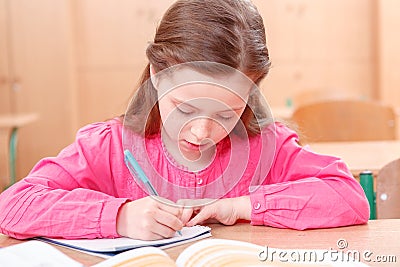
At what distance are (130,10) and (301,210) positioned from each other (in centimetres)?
395

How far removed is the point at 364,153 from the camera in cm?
226

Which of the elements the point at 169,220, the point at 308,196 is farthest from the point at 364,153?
the point at 169,220

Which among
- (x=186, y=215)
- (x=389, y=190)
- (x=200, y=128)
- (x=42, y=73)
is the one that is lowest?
(x=42, y=73)

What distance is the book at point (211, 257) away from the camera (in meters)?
1.03

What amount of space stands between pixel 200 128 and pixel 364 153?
44.4 inches

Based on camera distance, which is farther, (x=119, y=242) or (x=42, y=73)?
(x=42, y=73)

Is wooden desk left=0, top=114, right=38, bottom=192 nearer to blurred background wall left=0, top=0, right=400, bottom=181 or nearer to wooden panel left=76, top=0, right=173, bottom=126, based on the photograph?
blurred background wall left=0, top=0, right=400, bottom=181

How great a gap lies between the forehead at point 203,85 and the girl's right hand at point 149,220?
17 centimetres

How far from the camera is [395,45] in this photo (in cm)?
530

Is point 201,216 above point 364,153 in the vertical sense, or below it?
above

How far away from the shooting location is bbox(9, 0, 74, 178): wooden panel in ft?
16.1

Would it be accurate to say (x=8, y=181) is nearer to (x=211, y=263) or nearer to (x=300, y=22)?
(x=300, y=22)

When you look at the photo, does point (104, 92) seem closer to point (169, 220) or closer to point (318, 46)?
point (318, 46)

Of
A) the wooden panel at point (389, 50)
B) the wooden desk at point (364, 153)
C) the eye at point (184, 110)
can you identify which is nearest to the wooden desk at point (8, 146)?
the wooden desk at point (364, 153)
